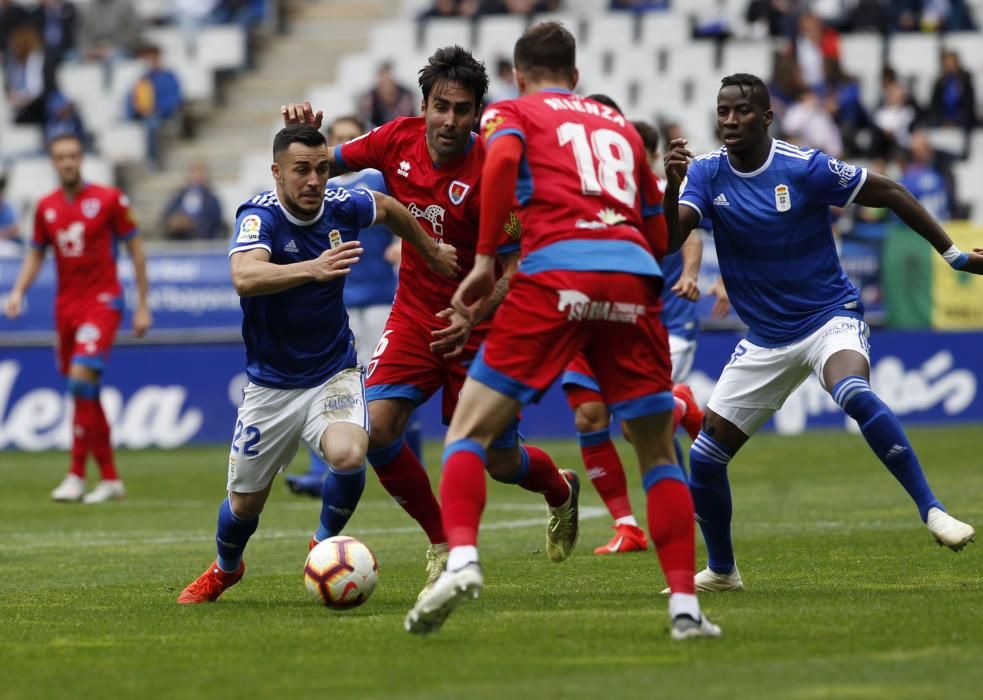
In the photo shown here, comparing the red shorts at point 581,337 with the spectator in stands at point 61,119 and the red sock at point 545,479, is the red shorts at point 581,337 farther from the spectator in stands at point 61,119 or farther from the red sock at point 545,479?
the spectator in stands at point 61,119

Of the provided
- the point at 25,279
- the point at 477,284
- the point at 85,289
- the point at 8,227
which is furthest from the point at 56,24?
the point at 477,284

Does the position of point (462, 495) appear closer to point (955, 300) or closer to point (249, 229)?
point (249, 229)

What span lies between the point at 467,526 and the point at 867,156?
1727cm

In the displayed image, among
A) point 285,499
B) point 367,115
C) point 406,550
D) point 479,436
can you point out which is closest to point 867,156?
point 367,115

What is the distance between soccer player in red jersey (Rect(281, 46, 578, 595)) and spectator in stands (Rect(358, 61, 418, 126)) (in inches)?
577

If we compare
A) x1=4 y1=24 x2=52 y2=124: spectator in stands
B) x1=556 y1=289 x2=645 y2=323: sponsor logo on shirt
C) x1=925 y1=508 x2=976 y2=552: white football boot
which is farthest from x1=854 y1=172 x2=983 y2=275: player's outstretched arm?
x1=4 y1=24 x2=52 y2=124: spectator in stands

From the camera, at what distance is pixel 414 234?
8219 millimetres

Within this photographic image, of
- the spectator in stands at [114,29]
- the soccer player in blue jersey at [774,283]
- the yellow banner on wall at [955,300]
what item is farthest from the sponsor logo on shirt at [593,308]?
the spectator in stands at [114,29]

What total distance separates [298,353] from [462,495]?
6.29 feet

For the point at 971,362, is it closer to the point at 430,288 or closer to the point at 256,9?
the point at 430,288

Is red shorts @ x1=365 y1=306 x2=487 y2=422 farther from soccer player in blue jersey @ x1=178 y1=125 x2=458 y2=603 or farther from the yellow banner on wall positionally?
the yellow banner on wall

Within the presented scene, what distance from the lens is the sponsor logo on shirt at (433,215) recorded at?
342 inches

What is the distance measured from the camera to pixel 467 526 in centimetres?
650

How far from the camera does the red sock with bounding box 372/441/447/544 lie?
8.79 m
